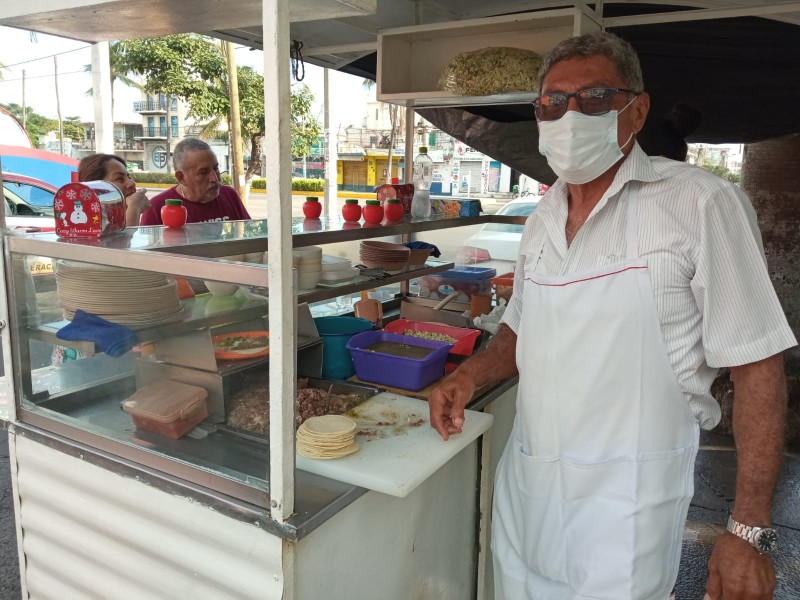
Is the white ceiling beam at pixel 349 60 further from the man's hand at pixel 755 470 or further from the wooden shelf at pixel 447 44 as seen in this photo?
the man's hand at pixel 755 470

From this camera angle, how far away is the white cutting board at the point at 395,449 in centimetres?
140

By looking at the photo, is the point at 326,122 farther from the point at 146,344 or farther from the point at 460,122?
the point at 146,344

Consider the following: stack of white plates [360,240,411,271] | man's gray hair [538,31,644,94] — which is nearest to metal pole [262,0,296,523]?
man's gray hair [538,31,644,94]

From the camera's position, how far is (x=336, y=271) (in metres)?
2.27

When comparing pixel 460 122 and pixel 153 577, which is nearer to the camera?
pixel 153 577

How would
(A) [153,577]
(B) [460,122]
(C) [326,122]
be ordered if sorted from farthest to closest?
(C) [326,122] → (B) [460,122] → (A) [153,577]

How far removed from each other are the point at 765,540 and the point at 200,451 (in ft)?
4.15

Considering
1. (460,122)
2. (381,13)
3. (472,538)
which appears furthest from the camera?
(460,122)

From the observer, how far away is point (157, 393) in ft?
5.04

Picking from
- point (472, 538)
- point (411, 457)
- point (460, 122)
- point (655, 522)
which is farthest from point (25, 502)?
point (460, 122)

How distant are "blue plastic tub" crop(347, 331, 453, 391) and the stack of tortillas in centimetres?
59

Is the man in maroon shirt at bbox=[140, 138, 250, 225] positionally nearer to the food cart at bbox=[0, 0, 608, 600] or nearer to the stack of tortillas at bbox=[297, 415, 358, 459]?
the food cart at bbox=[0, 0, 608, 600]

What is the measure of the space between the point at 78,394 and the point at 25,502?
0.40 metres

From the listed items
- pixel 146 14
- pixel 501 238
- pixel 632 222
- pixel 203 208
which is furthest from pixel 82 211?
pixel 501 238
